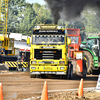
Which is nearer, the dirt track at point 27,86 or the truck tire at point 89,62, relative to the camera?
the dirt track at point 27,86

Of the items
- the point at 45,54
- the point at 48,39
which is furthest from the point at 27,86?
the point at 48,39

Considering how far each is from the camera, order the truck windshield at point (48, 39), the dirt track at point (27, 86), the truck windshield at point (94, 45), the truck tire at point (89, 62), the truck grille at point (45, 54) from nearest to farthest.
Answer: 1. the dirt track at point (27, 86)
2. the truck grille at point (45, 54)
3. the truck windshield at point (48, 39)
4. the truck tire at point (89, 62)
5. the truck windshield at point (94, 45)

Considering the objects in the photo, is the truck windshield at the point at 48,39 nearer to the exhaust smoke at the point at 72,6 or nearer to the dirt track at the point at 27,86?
the dirt track at the point at 27,86

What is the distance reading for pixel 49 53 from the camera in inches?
697

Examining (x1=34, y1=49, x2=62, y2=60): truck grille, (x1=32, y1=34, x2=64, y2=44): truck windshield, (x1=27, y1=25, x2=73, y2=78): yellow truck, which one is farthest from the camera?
(x1=32, y1=34, x2=64, y2=44): truck windshield

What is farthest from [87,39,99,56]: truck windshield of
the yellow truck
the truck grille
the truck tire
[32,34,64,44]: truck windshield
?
the truck grille

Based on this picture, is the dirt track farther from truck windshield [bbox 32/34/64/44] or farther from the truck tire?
the truck tire

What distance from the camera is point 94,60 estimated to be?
21547 mm

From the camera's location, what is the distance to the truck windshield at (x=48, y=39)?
1781 cm

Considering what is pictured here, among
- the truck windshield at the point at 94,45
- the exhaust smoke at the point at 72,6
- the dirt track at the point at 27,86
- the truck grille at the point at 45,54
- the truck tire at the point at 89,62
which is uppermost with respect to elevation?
the exhaust smoke at the point at 72,6

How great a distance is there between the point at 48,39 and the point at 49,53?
91cm

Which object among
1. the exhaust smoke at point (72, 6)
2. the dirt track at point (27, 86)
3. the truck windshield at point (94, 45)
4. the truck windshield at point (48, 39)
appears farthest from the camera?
the exhaust smoke at point (72, 6)

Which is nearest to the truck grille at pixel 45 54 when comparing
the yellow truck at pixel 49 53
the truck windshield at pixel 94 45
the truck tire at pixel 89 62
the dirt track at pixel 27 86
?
the yellow truck at pixel 49 53

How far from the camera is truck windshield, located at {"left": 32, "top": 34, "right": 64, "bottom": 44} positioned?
17.8 meters
